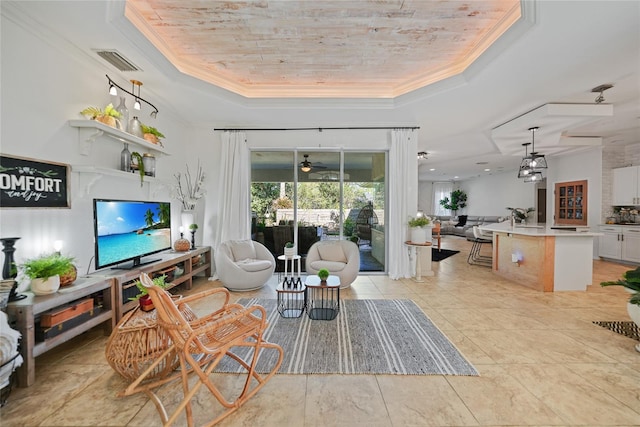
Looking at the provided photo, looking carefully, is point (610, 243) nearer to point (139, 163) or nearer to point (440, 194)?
point (440, 194)

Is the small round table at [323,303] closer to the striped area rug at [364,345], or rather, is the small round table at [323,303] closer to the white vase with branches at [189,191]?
the striped area rug at [364,345]

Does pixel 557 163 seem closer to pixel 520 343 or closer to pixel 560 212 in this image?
pixel 560 212

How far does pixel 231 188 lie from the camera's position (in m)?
4.77

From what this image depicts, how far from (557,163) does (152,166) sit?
9.43 m

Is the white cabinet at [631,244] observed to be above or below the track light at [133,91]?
below

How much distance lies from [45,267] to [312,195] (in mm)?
3758

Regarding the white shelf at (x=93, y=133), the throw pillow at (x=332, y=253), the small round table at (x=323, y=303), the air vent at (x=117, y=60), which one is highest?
the air vent at (x=117, y=60)

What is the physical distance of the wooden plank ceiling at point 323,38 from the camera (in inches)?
91.2

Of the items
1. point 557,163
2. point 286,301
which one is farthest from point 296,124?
point 557,163

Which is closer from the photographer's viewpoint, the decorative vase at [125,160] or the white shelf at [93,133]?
the white shelf at [93,133]

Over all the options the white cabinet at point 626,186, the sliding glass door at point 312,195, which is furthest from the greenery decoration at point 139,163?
the white cabinet at point 626,186

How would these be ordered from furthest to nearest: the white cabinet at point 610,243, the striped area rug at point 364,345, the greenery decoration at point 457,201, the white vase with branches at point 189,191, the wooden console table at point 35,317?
1. the greenery decoration at point 457,201
2. the white cabinet at point 610,243
3. the white vase with branches at point 189,191
4. the striped area rug at point 364,345
5. the wooden console table at point 35,317

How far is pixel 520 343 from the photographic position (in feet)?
8.25

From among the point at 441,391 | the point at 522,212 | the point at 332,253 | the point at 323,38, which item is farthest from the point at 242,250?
the point at 522,212
